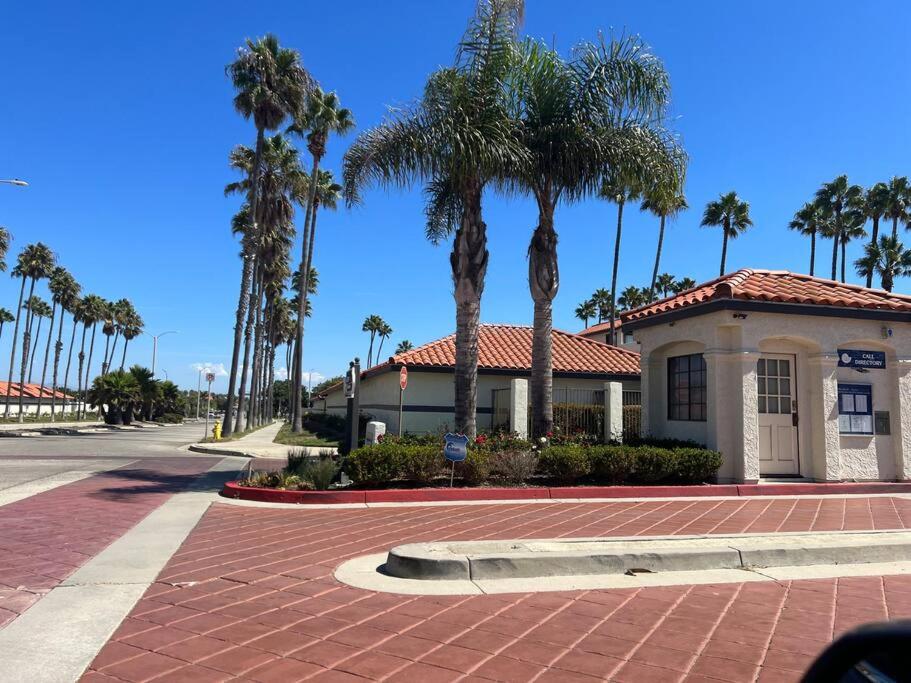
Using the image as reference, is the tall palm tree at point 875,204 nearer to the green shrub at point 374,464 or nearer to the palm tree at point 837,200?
the palm tree at point 837,200

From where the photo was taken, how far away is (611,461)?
13.2m

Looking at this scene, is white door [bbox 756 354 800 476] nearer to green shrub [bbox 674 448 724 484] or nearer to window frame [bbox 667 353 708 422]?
window frame [bbox 667 353 708 422]

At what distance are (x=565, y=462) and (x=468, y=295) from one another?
4079mm

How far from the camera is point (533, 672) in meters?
4.52

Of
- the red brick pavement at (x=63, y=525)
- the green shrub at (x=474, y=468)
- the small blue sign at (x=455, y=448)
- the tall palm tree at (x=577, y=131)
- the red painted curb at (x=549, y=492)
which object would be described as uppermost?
the tall palm tree at (x=577, y=131)

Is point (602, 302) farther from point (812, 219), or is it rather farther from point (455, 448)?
point (455, 448)

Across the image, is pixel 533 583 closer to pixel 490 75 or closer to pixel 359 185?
pixel 359 185

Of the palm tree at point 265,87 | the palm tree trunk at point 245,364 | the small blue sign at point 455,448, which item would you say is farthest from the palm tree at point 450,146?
the palm tree trunk at point 245,364

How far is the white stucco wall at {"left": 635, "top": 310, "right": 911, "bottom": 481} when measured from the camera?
13938 millimetres

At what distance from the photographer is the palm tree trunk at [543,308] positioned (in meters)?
15.2

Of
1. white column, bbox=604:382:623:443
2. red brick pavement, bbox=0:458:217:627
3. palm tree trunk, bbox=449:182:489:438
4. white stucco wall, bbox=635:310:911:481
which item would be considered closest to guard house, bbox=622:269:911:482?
white stucco wall, bbox=635:310:911:481

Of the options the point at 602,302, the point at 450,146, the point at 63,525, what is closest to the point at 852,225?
the point at 602,302

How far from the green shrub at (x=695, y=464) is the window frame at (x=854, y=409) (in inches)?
124

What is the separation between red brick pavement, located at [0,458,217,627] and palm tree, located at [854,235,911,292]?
1842 inches
